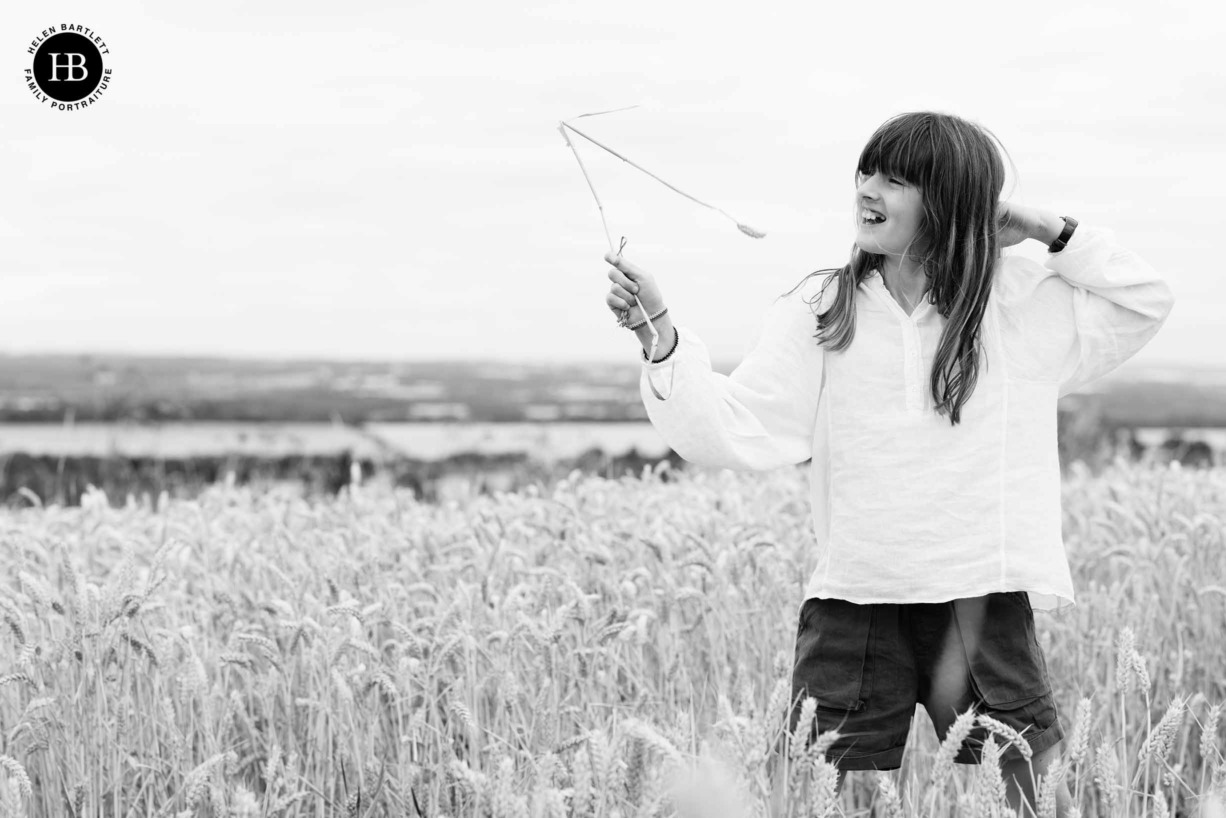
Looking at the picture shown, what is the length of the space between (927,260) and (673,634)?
1.30 metres

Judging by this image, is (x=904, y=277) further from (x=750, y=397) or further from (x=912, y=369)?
(x=750, y=397)

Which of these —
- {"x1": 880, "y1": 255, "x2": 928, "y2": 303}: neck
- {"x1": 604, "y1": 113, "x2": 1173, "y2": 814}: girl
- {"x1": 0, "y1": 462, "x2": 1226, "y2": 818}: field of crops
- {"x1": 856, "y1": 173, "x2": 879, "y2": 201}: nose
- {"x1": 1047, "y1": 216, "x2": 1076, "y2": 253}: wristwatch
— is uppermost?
{"x1": 856, "y1": 173, "x2": 879, "y2": 201}: nose

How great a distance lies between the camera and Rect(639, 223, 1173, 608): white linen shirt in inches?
93.4

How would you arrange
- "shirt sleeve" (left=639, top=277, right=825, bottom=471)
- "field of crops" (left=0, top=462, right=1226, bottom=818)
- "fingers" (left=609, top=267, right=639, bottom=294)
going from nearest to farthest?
"field of crops" (left=0, top=462, right=1226, bottom=818)
"fingers" (left=609, top=267, right=639, bottom=294)
"shirt sleeve" (left=639, top=277, right=825, bottom=471)

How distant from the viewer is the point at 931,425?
7.91 feet

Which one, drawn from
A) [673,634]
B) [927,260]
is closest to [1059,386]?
[927,260]

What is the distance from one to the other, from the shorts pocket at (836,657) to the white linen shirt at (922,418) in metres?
0.07

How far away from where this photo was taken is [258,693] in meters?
3.01

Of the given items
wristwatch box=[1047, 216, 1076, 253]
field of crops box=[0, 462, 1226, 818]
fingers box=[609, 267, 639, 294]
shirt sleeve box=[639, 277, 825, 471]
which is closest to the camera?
field of crops box=[0, 462, 1226, 818]

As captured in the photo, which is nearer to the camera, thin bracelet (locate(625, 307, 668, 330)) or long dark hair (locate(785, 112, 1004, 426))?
thin bracelet (locate(625, 307, 668, 330))

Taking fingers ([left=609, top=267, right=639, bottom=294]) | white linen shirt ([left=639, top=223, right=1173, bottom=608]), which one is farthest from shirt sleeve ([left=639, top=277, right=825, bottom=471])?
fingers ([left=609, top=267, right=639, bottom=294])

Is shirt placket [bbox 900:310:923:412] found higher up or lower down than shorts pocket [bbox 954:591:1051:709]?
higher up

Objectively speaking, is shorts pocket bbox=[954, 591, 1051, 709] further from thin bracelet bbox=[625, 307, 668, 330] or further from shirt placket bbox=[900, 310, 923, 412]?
thin bracelet bbox=[625, 307, 668, 330]

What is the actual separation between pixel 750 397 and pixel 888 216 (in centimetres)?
46
